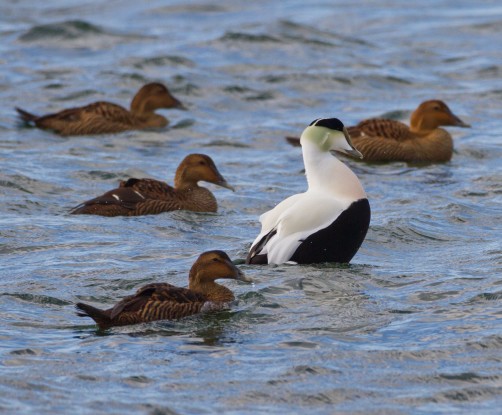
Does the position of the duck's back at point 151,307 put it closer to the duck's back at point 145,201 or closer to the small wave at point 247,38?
the duck's back at point 145,201

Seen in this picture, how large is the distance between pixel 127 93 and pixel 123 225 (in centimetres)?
838

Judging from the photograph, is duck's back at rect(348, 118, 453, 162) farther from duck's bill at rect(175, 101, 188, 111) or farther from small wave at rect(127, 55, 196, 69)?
small wave at rect(127, 55, 196, 69)

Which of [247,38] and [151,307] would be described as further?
[247,38]

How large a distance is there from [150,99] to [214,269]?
9253mm

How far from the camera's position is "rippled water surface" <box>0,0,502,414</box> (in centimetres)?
838

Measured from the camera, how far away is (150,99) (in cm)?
1873

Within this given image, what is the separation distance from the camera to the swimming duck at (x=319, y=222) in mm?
10859

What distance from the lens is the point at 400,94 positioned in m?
21.2

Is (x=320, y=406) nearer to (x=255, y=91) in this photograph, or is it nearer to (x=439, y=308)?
(x=439, y=308)

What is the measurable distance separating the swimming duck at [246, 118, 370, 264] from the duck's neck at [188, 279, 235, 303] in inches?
42.1

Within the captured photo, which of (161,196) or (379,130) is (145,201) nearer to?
(161,196)

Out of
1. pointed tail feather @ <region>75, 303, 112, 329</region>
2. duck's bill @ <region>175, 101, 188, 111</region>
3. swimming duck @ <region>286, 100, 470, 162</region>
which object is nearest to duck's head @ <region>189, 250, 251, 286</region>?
pointed tail feather @ <region>75, 303, 112, 329</region>

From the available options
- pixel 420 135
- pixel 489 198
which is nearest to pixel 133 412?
pixel 489 198

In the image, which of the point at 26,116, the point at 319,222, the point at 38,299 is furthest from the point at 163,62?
the point at 38,299
